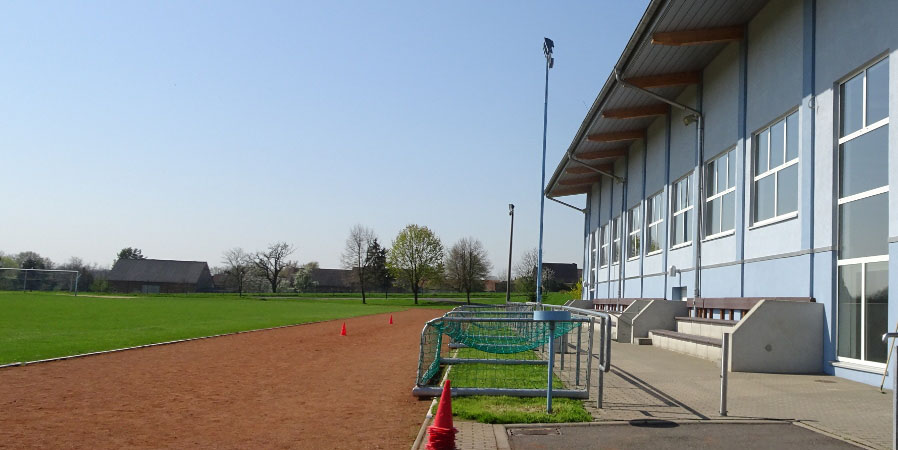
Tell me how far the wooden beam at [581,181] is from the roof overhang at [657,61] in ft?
24.3

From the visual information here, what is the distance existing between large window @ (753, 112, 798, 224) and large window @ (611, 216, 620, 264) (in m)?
16.4

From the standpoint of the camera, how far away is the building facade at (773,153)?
11.3 metres

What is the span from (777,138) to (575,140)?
13.3 m

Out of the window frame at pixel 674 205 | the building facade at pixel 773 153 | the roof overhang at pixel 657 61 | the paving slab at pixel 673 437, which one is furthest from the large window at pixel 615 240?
the paving slab at pixel 673 437

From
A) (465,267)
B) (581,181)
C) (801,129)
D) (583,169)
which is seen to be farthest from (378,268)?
(801,129)

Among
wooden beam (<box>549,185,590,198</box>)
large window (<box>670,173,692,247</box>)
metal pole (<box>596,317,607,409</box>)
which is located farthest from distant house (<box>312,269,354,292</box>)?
metal pole (<box>596,317,607,409</box>)

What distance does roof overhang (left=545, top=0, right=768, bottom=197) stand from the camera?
627 inches

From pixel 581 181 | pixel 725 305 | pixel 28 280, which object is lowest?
pixel 28 280

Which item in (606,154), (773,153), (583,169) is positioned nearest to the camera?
(773,153)

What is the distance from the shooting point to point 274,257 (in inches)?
4993

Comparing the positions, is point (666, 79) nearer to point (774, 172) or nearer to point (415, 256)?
point (774, 172)

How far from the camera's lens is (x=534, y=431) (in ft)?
23.9

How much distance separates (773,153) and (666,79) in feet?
19.0

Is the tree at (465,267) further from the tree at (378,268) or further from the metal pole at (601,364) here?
the metal pole at (601,364)
